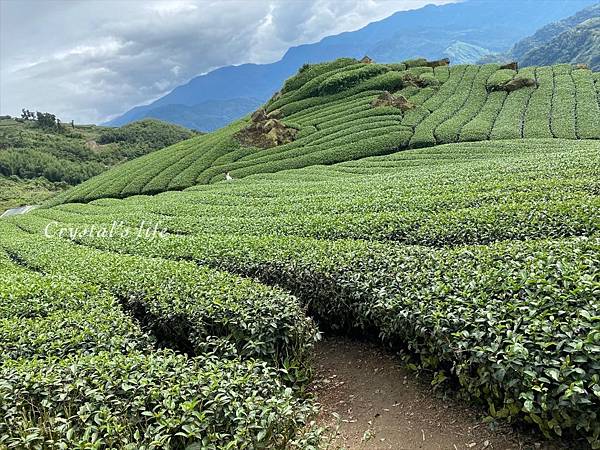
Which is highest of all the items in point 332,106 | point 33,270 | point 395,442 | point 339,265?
point 332,106

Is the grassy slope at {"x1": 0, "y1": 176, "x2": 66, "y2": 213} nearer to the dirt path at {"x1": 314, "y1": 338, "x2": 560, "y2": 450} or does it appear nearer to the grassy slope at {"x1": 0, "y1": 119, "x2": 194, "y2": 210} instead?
the grassy slope at {"x1": 0, "y1": 119, "x2": 194, "y2": 210}

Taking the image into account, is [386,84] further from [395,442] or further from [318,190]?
[395,442]

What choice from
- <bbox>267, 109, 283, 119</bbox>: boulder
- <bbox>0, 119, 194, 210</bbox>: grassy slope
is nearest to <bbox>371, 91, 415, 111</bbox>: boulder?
<bbox>267, 109, 283, 119</bbox>: boulder

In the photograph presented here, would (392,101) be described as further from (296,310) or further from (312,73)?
(296,310)

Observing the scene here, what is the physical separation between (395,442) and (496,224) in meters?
6.07

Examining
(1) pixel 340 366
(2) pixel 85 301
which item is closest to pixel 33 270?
(2) pixel 85 301

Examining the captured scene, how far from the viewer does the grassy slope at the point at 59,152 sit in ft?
319

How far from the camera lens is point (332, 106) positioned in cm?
5412

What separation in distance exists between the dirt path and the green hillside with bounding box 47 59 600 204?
31572 mm

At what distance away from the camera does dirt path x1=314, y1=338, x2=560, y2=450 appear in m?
5.66

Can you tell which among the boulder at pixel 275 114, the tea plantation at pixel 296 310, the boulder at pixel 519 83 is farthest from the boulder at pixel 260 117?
the tea plantation at pixel 296 310

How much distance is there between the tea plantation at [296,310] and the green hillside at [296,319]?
0.03 m

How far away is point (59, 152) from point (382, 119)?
106 m

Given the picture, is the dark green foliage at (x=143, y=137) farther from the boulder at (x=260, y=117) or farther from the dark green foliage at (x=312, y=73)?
the boulder at (x=260, y=117)
